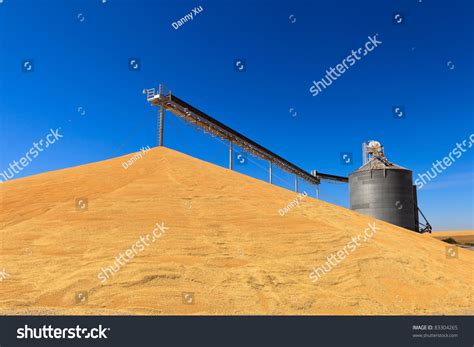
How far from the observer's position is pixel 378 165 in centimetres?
3562

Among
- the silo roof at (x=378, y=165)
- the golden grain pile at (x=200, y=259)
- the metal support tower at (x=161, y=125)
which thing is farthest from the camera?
the silo roof at (x=378, y=165)

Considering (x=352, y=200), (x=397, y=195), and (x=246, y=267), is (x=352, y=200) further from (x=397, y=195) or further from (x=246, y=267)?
(x=246, y=267)

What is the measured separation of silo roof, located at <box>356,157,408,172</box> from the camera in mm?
35112

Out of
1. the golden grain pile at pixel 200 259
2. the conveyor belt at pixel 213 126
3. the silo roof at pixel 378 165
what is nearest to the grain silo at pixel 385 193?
the silo roof at pixel 378 165

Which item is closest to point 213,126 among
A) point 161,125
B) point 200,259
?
point 161,125

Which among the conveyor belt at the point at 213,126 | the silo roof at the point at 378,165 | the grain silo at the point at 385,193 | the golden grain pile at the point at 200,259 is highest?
the conveyor belt at the point at 213,126

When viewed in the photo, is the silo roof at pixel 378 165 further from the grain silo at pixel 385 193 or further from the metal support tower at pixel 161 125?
the metal support tower at pixel 161 125

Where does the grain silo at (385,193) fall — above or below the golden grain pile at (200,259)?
above

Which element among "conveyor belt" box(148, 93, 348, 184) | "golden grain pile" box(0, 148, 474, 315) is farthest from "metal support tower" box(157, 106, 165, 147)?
"golden grain pile" box(0, 148, 474, 315)

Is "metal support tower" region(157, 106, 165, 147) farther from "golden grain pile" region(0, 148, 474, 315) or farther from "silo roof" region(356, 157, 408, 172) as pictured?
"silo roof" region(356, 157, 408, 172)

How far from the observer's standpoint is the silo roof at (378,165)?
115 feet

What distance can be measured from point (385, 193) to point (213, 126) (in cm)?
1757

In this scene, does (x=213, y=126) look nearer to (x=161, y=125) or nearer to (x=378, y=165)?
(x=161, y=125)
